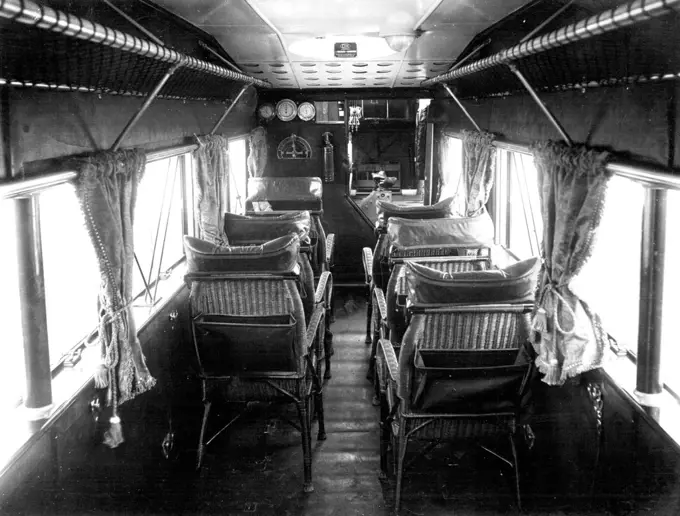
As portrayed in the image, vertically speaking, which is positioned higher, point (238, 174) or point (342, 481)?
point (238, 174)

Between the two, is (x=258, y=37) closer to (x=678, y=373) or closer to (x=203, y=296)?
(x=203, y=296)

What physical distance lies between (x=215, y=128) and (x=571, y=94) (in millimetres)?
3312

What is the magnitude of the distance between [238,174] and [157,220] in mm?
3286

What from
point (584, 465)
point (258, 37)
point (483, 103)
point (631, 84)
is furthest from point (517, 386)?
point (483, 103)

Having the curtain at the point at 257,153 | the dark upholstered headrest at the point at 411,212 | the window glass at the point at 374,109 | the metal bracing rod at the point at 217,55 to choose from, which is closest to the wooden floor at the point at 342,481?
the dark upholstered headrest at the point at 411,212

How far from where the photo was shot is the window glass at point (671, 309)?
312 centimetres

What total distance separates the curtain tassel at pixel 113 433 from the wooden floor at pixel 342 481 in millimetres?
64

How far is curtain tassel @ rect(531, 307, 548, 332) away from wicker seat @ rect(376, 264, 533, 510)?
238mm

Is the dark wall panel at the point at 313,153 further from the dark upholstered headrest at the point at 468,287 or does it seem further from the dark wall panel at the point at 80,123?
the dark upholstered headrest at the point at 468,287

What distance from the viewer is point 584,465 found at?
3.58m

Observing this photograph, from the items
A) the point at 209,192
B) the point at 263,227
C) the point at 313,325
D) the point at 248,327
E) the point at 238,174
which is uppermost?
the point at 238,174

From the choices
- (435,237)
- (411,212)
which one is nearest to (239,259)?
(435,237)

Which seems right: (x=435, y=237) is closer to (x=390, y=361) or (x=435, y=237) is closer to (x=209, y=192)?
(x=390, y=361)

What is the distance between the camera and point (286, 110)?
349 inches
